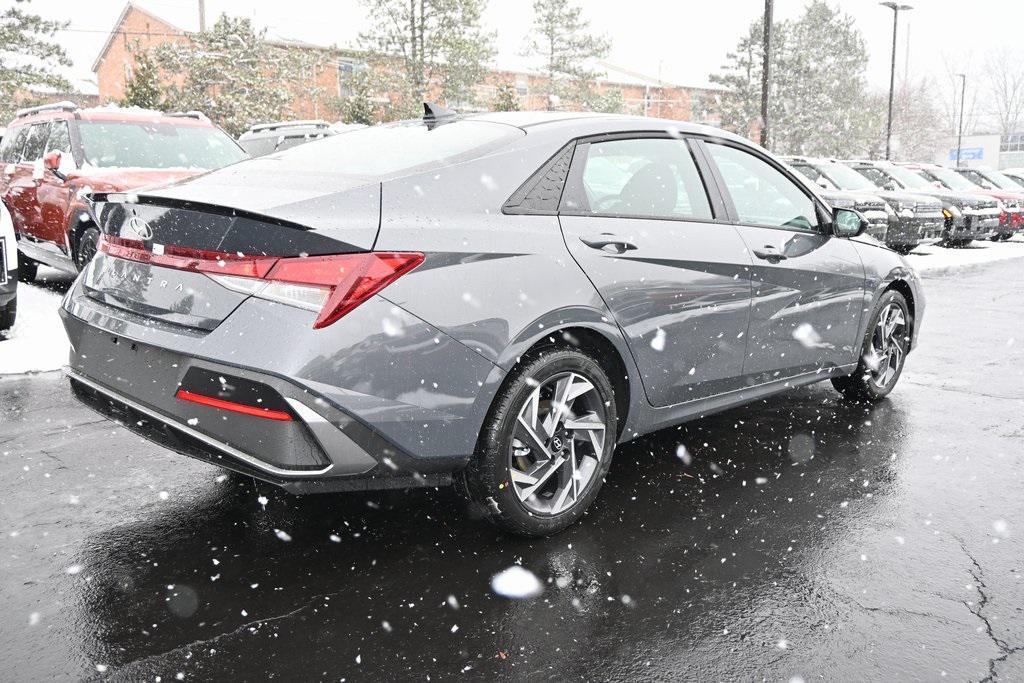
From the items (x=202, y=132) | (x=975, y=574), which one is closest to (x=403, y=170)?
(x=975, y=574)

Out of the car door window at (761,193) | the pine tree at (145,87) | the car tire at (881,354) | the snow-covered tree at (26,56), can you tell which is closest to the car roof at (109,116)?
the car door window at (761,193)

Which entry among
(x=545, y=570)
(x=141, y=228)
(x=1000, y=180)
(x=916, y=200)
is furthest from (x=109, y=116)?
(x=1000, y=180)

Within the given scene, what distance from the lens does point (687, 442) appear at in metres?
4.68

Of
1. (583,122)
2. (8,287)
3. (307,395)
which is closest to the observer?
(307,395)

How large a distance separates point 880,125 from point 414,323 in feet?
211

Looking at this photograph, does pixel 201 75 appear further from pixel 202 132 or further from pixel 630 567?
pixel 630 567

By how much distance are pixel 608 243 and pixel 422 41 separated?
126 feet

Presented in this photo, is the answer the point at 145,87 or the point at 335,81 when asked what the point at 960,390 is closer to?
the point at 145,87

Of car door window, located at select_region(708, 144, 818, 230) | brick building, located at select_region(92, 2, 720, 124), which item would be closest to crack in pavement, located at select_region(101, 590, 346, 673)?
car door window, located at select_region(708, 144, 818, 230)

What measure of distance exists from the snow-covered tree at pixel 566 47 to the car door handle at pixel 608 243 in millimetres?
47143

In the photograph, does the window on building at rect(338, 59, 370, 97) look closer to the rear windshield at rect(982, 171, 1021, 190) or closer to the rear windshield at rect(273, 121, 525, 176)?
the rear windshield at rect(982, 171, 1021, 190)

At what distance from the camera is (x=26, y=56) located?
33.2 meters

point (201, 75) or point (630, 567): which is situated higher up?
point (201, 75)

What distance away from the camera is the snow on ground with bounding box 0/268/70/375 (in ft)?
19.8
